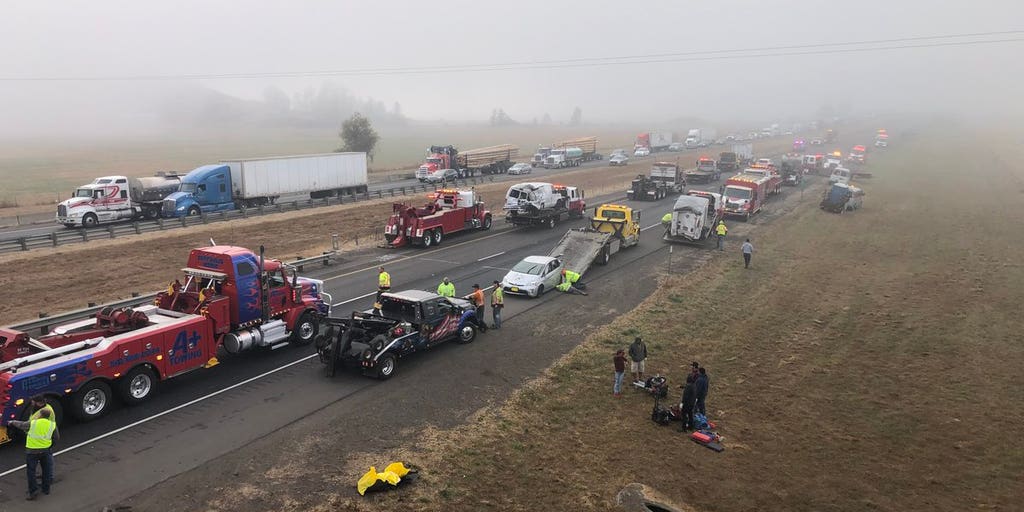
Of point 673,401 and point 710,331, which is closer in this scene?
point 673,401

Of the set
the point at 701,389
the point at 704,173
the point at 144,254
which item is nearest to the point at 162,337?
the point at 701,389

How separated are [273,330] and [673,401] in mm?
11077

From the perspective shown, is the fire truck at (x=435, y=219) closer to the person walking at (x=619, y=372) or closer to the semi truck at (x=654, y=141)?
the person walking at (x=619, y=372)

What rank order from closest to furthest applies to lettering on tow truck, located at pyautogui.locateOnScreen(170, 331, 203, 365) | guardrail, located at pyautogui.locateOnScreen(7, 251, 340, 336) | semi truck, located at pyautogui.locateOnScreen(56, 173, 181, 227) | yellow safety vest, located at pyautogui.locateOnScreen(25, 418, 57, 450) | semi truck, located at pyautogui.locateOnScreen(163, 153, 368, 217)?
yellow safety vest, located at pyautogui.locateOnScreen(25, 418, 57, 450) < lettering on tow truck, located at pyautogui.locateOnScreen(170, 331, 203, 365) < guardrail, located at pyautogui.locateOnScreen(7, 251, 340, 336) < semi truck, located at pyautogui.locateOnScreen(56, 173, 181, 227) < semi truck, located at pyautogui.locateOnScreen(163, 153, 368, 217)

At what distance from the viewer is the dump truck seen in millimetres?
26822

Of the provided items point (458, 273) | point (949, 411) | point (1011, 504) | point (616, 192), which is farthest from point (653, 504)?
point (616, 192)

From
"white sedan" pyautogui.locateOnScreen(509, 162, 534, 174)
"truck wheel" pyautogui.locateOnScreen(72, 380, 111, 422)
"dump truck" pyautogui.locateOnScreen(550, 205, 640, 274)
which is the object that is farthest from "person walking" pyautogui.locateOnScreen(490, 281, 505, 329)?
"white sedan" pyautogui.locateOnScreen(509, 162, 534, 174)

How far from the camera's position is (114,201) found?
36.7 meters

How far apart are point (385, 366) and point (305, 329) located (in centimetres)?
394

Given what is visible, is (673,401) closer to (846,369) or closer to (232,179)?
(846,369)

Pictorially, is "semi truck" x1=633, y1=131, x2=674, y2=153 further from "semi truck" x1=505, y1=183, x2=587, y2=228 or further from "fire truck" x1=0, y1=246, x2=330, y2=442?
"fire truck" x1=0, y1=246, x2=330, y2=442

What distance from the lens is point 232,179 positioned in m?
42.3

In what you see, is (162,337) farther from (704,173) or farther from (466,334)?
(704,173)

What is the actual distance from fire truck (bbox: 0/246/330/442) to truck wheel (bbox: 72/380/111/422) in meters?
0.02
